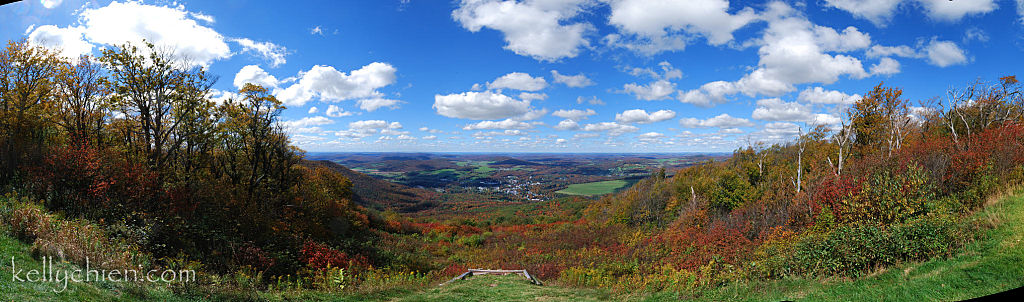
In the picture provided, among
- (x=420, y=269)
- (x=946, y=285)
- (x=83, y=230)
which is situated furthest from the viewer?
(x=420, y=269)

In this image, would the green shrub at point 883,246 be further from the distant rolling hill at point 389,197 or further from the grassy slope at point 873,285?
the distant rolling hill at point 389,197

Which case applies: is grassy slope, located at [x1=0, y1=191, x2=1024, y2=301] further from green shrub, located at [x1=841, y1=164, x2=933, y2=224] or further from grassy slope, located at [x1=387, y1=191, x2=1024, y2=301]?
green shrub, located at [x1=841, y1=164, x2=933, y2=224]

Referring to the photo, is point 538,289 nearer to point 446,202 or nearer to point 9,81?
point 9,81

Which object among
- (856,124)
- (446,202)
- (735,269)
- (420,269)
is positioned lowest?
(446,202)

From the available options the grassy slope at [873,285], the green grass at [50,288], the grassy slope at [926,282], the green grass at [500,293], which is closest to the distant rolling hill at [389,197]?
the green grass at [500,293]

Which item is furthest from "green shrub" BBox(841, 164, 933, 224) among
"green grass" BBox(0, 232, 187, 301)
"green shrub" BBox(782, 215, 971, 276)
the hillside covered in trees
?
"green grass" BBox(0, 232, 187, 301)

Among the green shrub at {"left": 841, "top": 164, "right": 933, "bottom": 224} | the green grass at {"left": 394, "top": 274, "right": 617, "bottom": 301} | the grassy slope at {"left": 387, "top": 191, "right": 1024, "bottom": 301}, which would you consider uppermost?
the green shrub at {"left": 841, "top": 164, "right": 933, "bottom": 224}

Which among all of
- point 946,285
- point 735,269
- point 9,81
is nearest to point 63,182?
point 9,81

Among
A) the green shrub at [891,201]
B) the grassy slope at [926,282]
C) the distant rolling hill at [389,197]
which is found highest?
the green shrub at [891,201]
